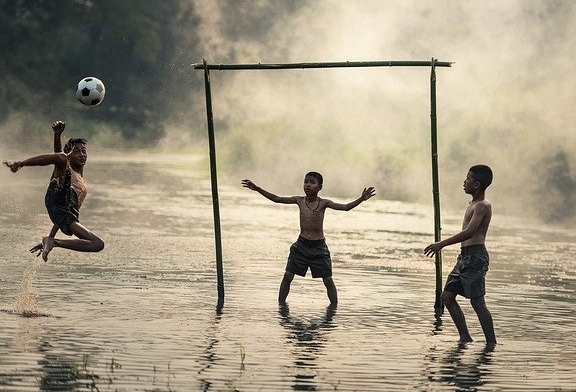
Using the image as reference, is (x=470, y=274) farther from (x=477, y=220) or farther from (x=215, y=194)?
(x=215, y=194)

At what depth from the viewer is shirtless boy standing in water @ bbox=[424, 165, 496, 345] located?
14695 mm

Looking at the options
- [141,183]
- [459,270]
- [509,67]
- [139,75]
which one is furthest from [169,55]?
[459,270]

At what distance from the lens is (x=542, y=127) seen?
5006 cm

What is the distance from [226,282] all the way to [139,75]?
56.7 m

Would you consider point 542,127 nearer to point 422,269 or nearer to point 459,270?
point 422,269

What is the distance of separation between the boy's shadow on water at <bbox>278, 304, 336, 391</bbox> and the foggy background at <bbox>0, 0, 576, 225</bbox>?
23085 millimetres

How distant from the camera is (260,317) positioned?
16.2 m

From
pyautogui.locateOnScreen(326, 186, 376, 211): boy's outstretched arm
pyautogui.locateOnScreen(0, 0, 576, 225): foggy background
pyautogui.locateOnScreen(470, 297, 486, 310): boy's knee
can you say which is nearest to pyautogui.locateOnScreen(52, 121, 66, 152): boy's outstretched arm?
pyautogui.locateOnScreen(326, 186, 376, 211): boy's outstretched arm

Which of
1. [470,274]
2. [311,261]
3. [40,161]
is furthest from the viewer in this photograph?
[311,261]

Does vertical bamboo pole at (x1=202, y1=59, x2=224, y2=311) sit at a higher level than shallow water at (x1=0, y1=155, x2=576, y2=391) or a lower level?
higher

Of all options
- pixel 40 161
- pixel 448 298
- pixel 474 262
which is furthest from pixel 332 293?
pixel 40 161

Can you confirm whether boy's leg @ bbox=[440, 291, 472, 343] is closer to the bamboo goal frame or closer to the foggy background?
the bamboo goal frame

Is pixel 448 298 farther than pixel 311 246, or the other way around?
pixel 311 246

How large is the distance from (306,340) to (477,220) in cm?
200
